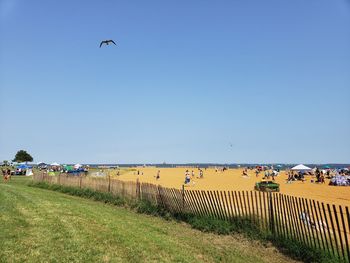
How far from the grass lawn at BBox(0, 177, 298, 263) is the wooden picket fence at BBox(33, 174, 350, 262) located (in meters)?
0.73

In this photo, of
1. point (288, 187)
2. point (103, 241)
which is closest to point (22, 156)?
point (288, 187)

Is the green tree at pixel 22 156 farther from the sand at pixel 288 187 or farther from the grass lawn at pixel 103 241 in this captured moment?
the grass lawn at pixel 103 241

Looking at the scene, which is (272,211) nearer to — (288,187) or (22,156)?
(288,187)

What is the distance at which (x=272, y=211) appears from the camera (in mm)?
9984

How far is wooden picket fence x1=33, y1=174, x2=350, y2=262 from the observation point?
8.23 meters

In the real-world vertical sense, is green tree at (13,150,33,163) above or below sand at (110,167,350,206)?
above

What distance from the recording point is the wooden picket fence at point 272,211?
8.23 meters

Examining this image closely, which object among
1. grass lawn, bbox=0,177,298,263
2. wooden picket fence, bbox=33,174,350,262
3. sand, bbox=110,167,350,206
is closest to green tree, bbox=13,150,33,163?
sand, bbox=110,167,350,206

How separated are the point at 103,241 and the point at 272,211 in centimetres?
465

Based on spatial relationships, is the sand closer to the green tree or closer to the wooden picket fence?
the wooden picket fence

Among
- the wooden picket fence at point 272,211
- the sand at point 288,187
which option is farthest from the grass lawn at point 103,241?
the sand at point 288,187

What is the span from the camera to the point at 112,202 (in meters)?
17.1

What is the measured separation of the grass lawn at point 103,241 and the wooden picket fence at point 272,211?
0.73 m

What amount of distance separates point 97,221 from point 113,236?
6.20 feet
